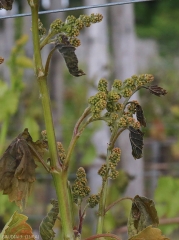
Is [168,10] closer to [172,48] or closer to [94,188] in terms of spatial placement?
[172,48]

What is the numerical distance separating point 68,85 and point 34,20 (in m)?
5.85

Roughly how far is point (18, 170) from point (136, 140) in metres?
0.12

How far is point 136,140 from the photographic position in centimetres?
54

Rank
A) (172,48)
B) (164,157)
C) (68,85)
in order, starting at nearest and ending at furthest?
(164,157)
(68,85)
(172,48)

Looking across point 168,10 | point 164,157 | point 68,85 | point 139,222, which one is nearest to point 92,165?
point 164,157

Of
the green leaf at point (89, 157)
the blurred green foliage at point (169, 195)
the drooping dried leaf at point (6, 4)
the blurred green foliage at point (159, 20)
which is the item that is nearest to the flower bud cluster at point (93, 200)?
the drooping dried leaf at point (6, 4)

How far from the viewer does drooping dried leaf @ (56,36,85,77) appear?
0.52m

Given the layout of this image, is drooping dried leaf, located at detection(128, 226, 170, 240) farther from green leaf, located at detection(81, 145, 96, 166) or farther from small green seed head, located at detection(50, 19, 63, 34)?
green leaf, located at detection(81, 145, 96, 166)

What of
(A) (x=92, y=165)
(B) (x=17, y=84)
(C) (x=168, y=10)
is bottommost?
(A) (x=92, y=165)

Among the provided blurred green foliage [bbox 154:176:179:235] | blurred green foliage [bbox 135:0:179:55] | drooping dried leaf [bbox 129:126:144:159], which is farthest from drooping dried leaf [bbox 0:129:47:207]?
blurred green foliage [bbox 135:0:179:55]

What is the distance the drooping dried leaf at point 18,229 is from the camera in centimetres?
51

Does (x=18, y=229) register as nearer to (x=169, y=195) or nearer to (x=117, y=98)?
(x=117, y=98)

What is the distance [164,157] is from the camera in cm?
357

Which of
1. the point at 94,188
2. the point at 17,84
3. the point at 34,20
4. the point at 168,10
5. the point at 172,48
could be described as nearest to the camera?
the point at 34,20
